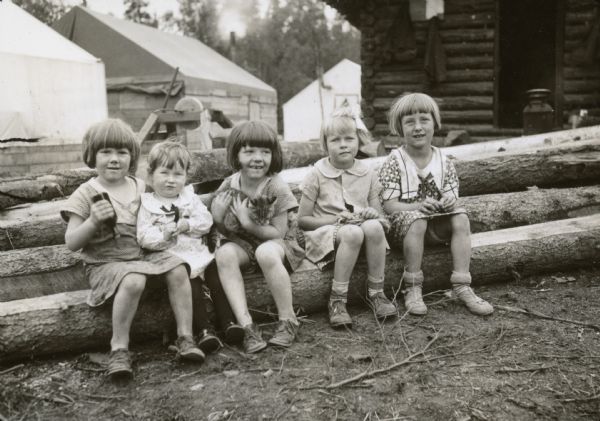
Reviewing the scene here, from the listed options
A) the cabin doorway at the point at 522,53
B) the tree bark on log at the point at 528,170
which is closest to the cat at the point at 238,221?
the tree bark on log at the point at 528,170

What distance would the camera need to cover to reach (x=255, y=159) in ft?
10.7

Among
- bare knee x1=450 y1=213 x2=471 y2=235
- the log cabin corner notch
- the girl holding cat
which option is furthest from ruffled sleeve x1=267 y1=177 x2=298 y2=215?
the log cabin corner notch

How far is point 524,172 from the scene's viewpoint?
16.7 ft

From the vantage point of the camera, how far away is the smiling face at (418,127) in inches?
144

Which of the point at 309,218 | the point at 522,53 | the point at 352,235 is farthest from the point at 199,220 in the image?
the point at 522,53

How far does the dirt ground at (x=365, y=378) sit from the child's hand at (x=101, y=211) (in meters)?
0.77

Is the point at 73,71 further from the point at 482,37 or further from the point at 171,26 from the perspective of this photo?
the point at 171,26

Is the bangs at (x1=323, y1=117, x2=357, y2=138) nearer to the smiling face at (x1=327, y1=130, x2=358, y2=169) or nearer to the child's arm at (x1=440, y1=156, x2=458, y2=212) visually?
the smiling face at (x1=327, y1=130, x2=358, y2=169)

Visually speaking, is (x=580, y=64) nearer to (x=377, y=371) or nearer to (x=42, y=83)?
(x=377, y=371)

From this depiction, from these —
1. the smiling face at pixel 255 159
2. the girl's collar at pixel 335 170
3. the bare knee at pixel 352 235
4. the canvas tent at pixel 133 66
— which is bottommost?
the bare knee at pixel 352 235

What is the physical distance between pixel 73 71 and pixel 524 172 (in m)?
9.63

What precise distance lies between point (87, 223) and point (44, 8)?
134 ft

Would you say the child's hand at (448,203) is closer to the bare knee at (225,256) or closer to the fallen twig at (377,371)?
the fallen twig at (377,371)

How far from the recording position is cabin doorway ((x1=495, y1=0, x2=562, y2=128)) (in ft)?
45.2
